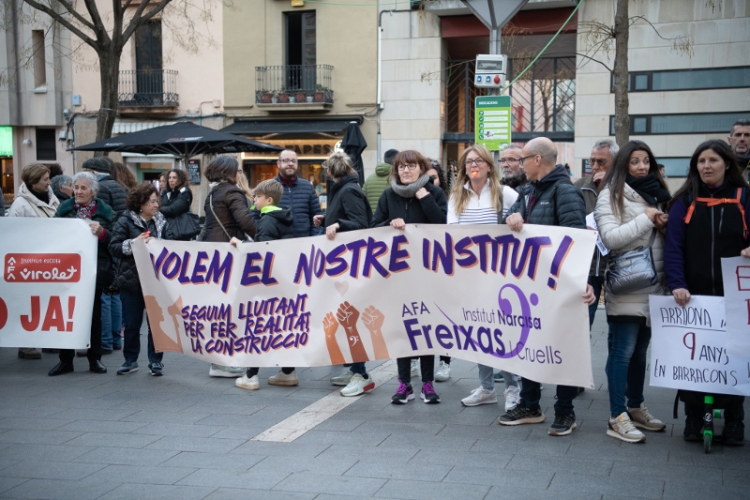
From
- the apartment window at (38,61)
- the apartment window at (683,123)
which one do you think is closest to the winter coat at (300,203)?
the apartment window at (683,123)

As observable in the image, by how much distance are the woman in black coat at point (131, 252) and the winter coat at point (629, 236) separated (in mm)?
3883

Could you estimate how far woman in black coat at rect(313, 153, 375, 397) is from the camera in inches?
253

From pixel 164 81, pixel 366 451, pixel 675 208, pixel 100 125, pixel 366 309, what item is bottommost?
pixel 366 451

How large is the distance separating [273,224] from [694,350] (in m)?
3.50

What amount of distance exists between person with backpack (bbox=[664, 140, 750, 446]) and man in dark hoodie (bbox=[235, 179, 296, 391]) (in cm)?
323

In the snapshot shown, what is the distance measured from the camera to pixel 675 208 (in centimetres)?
496

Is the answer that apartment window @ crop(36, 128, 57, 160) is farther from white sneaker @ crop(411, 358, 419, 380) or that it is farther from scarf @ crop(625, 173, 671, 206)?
Answer: scarf @ crop(625, 173, 671, 206)

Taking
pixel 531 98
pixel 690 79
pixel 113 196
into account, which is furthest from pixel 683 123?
pixel 113 196

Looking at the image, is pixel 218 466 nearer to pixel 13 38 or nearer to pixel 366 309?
pixel 366 309

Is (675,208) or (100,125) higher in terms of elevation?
(100,125)

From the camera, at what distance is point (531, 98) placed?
2217 cm

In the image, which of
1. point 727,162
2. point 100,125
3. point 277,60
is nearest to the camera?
point 727,162

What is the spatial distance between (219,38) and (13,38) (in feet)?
23.0

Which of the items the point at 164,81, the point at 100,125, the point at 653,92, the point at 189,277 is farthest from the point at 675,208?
the point at 164,81
